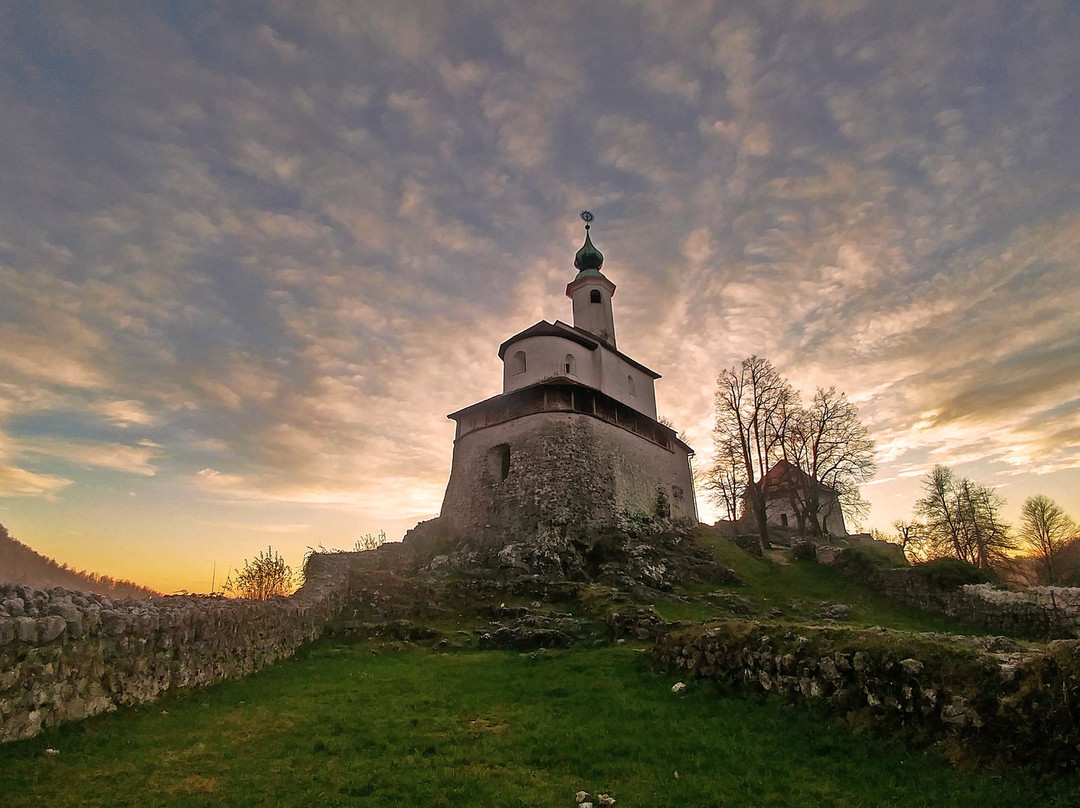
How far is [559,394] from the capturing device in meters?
36.2

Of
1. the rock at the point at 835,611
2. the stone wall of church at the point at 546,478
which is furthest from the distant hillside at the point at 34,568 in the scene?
the rock at the point at 835,611

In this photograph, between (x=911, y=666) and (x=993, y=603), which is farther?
(x=993, y=603)

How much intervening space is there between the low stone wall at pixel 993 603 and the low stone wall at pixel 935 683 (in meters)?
12.8

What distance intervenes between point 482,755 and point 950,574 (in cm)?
2220

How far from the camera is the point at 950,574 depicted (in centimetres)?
2173

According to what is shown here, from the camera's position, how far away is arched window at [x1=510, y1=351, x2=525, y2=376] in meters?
40.7

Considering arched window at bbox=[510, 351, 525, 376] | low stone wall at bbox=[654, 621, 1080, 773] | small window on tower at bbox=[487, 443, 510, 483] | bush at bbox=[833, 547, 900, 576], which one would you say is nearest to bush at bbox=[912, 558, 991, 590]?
bush at bbox=[833, 547, 900, 576]

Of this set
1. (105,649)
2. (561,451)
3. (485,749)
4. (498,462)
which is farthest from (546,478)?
(105,649)

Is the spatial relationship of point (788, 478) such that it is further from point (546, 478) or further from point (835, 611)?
point (835, 611)

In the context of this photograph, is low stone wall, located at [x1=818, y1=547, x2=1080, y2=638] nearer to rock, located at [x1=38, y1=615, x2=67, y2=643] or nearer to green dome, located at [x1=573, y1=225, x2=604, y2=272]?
rock, located at [x1=38, y1=615, x2=67, y2=643]

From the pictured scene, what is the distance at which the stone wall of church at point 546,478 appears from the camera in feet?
105

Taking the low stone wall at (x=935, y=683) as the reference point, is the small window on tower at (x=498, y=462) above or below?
above

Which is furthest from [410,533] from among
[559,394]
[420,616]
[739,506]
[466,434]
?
[739,506]

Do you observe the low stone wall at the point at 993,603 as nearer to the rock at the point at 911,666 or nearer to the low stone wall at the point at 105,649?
the rock at the point at 911,666
